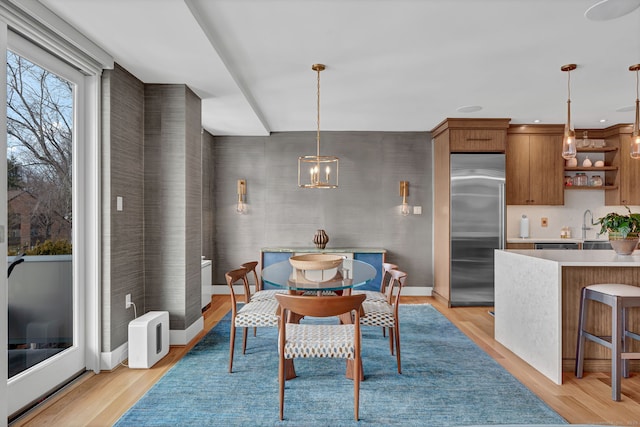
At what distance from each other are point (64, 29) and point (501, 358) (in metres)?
4.07

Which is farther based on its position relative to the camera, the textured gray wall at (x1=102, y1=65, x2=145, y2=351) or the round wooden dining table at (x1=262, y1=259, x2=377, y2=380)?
the textured gray wall at (x1=102, y1=65, x2=145, y2=351)

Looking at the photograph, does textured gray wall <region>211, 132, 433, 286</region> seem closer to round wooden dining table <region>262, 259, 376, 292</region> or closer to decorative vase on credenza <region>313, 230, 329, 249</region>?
decorative vase on credenza <region>313, 230, 329, 249</region>

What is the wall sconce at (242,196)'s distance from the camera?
5500 millimetres

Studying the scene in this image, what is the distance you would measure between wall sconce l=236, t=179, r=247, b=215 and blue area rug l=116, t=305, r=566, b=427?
2525mm

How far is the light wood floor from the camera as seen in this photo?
7.07 feet

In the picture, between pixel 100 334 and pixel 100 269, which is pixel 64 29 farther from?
pixel 100 334

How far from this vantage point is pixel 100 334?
9.24 feet

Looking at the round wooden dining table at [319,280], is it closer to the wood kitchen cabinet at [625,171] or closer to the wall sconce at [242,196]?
the wall sconce at [242,196]

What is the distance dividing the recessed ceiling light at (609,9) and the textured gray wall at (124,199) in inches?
135

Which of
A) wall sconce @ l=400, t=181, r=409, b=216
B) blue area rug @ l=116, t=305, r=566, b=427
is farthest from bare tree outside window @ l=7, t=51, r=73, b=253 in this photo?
wall sconce @ l=400, t=181, r=409, b=216

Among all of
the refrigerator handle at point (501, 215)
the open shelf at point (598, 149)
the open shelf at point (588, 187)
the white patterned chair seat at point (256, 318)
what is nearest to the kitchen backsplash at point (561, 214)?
the open shelf at point (588, 187)

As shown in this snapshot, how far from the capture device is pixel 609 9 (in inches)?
88.7

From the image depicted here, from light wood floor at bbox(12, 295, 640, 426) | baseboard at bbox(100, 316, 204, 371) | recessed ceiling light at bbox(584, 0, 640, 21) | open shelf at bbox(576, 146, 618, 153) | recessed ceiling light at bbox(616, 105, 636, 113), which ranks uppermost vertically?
recessed ceiling light at bbox(584, 0, 640, 21)

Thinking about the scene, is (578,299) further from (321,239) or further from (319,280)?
(321,239)
